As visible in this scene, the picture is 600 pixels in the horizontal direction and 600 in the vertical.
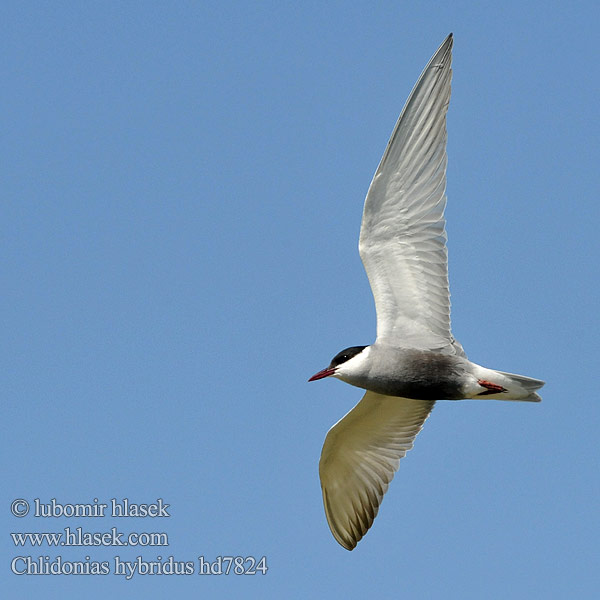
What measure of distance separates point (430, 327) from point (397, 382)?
2.36ft

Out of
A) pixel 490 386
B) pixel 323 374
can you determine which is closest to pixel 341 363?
pixel 323 374

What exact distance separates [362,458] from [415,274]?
2782 millimetres

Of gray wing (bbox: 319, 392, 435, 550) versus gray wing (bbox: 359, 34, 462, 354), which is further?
gray wing (bbox: 319, 392, 435, 550)

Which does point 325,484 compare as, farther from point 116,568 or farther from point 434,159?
point 434,159

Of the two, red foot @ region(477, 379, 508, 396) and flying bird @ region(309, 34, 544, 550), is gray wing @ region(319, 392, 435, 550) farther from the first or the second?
red foot @ region(477, 379, 508, 396)

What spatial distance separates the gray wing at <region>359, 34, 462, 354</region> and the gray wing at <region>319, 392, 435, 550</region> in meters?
1.50

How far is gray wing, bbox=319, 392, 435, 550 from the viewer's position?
12.2 metres

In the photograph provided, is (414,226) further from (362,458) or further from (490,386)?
(362,458)

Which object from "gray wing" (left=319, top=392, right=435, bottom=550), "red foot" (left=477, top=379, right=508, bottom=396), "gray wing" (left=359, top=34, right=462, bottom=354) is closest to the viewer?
"gray wing" (left=359, top=34, right=462, bottom=354)

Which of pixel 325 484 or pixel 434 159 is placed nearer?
pixel 434 159

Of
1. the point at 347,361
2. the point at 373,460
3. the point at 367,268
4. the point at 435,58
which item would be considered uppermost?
the point at 435,58

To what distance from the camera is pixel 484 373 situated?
10680mm

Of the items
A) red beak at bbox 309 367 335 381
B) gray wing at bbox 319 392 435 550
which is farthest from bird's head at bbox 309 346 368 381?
gray wing at bbox 319 392 435 550

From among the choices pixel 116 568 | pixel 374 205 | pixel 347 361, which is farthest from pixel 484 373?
pixel 116 568
